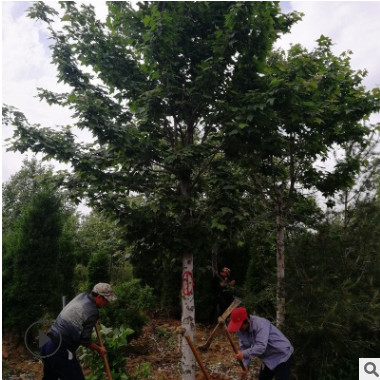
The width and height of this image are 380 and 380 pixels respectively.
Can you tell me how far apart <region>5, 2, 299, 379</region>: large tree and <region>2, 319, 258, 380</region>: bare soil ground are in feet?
4.60

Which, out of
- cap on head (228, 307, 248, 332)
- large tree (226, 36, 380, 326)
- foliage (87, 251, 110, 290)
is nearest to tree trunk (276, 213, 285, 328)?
large tree (226, 36, 380, 326)

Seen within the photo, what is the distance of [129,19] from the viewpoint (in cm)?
528

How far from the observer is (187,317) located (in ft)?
17.8

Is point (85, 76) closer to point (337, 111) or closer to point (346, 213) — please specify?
point (337, 111)

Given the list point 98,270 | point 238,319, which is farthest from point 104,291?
point 98,270

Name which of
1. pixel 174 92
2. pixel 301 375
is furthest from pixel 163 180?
pixel 301 375

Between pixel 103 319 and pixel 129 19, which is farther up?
pixel 129 19

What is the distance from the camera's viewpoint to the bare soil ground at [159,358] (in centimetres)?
627

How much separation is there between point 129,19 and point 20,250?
488cm

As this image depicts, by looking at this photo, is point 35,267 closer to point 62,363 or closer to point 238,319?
point 62,363

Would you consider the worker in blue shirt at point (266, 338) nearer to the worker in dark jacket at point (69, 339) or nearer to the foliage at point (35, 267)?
the worker in dark jacket at point (69, 339)

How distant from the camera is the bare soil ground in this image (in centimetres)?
627

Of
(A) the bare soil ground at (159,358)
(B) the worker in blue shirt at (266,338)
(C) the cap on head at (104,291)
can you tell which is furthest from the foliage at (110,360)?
(B) the worker in blue shirt at (266,338)

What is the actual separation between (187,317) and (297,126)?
3.36m
